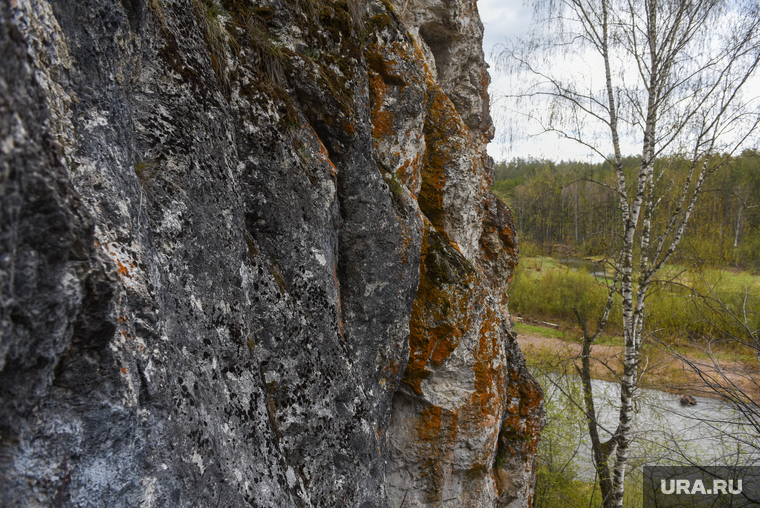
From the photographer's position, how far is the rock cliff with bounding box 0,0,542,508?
123 cm

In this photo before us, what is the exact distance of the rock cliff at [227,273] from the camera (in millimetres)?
1230

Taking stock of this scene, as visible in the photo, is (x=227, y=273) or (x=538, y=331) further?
(x=538, y=331)

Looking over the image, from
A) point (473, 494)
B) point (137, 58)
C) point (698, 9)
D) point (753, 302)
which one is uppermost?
point (698, 9)

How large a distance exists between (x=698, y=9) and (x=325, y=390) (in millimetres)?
7929

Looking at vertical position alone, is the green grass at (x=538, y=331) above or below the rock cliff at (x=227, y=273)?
below

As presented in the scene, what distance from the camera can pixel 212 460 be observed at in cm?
185

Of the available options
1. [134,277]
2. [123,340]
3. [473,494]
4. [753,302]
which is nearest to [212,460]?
[123,340]

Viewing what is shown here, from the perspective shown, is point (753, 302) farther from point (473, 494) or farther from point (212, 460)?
point (212, 460)

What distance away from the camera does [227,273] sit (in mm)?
2217

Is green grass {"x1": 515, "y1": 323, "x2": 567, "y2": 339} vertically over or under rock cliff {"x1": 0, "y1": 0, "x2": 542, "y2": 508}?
under

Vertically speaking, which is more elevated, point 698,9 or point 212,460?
point 698,9

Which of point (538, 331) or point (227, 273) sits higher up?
point (227, 273)

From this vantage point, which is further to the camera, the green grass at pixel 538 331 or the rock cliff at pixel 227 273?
the green grass at pixel 538 331

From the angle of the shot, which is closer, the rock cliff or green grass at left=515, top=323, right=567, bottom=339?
the rock cliff
